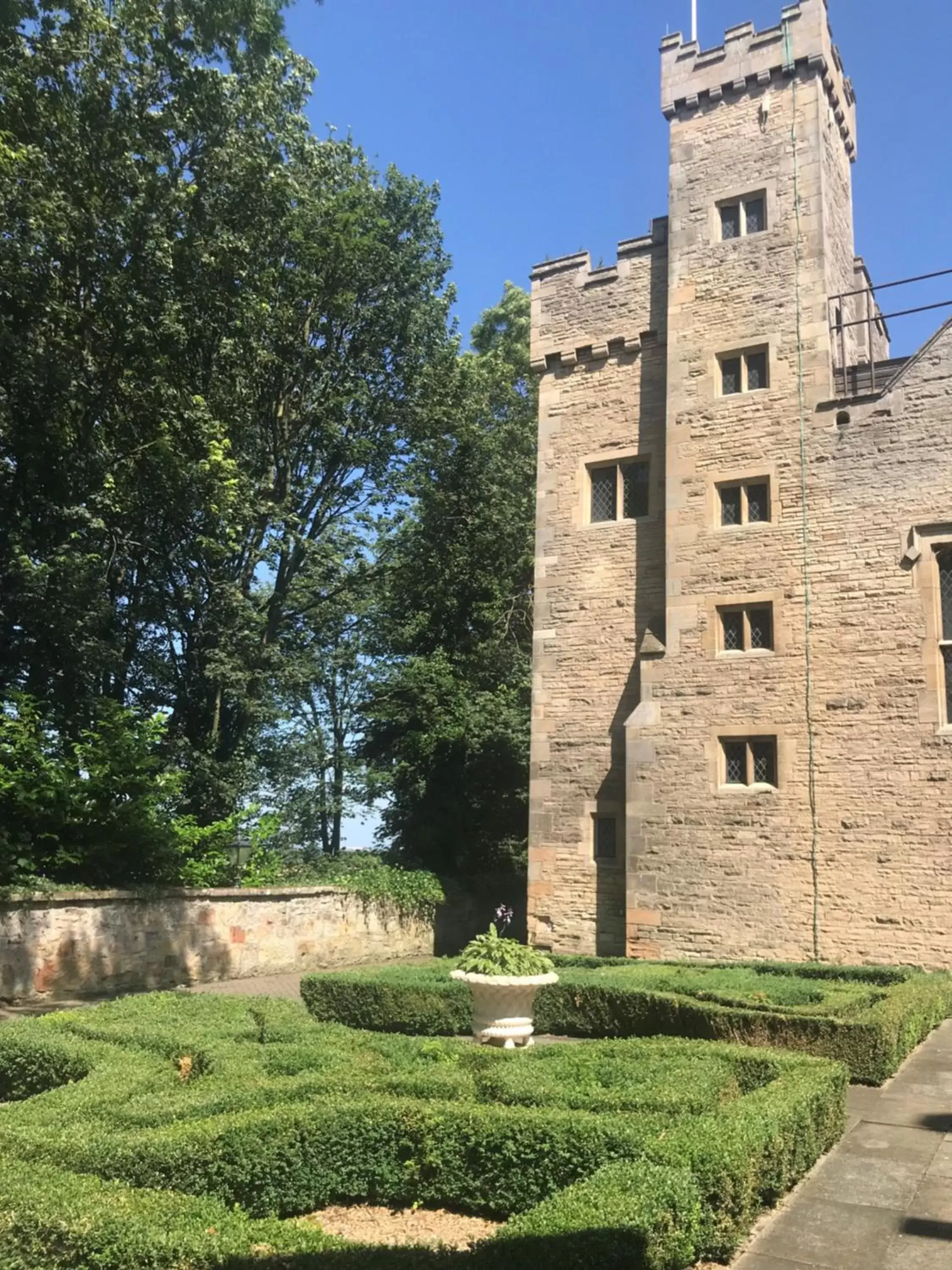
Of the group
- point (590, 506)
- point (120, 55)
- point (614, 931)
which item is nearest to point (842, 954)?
point (614, 931)

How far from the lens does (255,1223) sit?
4516 mm

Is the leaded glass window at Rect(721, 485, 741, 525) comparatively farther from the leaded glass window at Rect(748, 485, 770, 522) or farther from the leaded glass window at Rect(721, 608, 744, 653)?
the leaded glass window at Rect(721, 608, 744, 653)

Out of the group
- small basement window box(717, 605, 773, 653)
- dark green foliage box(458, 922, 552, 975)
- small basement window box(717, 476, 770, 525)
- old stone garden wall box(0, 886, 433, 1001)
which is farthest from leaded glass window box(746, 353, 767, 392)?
old stone garden wall box(0, 886, 433, 1001)

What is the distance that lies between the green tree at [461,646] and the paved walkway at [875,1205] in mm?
15666

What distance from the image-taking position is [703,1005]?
31.4 feet

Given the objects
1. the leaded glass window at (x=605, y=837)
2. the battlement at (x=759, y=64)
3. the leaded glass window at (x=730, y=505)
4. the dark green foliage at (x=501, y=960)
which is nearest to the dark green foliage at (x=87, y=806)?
the leaded glass window at (x=605, y=837)

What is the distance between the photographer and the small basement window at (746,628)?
16625mm

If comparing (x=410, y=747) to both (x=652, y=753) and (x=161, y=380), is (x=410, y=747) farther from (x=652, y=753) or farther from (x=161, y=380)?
(x=161, y=380)

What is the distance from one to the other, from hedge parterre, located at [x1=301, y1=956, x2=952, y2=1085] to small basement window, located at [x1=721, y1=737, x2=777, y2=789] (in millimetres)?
3455

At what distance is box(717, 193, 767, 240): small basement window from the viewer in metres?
18.0

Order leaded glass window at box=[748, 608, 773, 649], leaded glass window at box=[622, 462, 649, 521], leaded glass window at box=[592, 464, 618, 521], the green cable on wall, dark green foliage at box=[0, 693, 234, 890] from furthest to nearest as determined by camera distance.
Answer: leaded glass window at box=[592, 464, 618, 521] → leaded glass window at box=[622, 462, 649, 521] → leaded glass window at box=[748, 608, 773, 649] → the green cable on wall → dark green foliage at box=[0, 693, 234, 890]

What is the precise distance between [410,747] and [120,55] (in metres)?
15.0

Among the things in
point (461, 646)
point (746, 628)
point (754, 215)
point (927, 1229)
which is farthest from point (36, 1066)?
point (461, 646)

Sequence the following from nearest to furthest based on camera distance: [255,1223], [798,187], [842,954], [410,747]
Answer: [255,1223] < [842,954] < [798,187] < [410,747]
